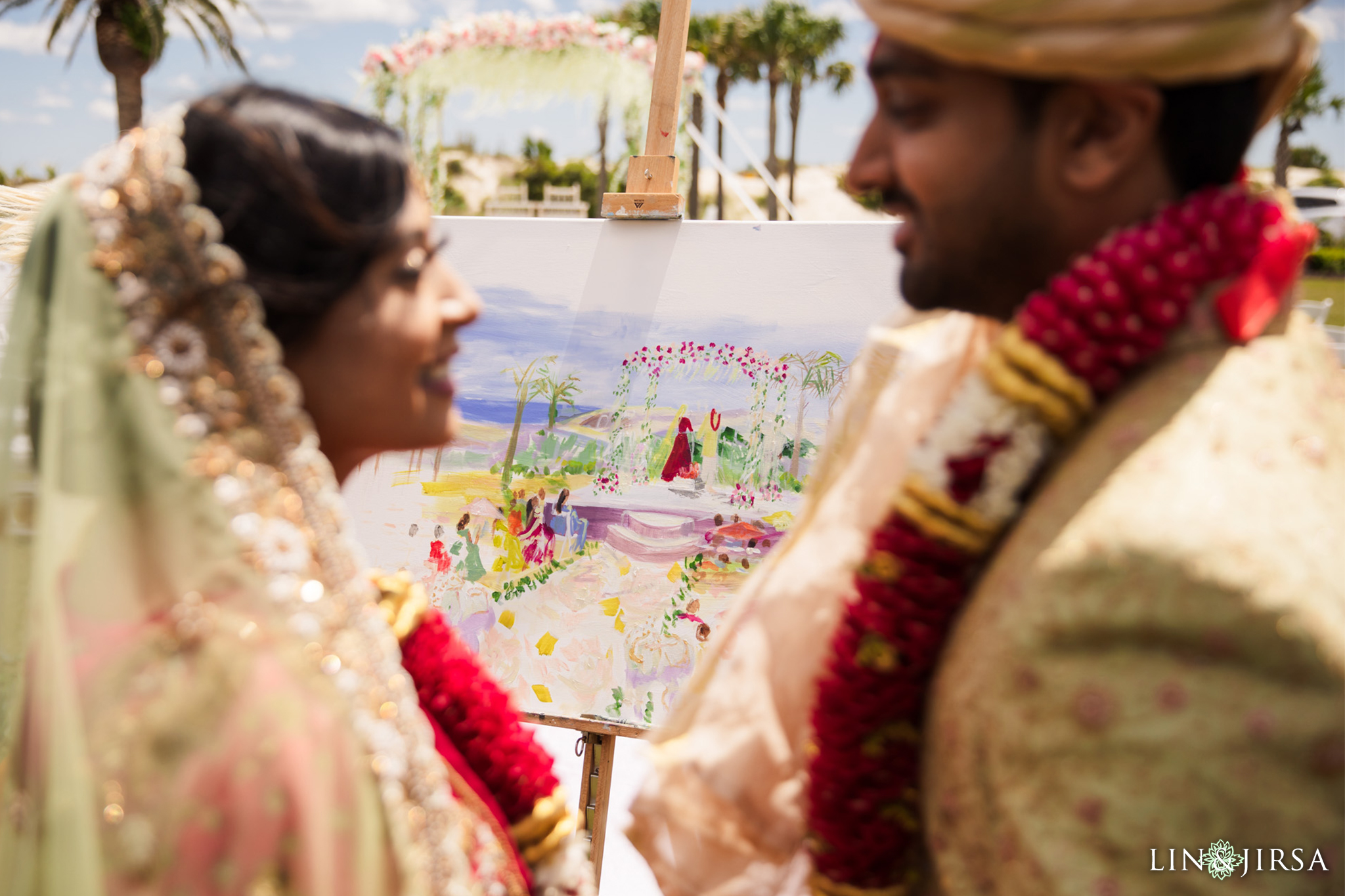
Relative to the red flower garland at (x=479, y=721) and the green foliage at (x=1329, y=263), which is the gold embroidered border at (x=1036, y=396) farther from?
the green foliage at (x=1329, y=263)

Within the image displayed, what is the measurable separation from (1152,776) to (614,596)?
2.35 m

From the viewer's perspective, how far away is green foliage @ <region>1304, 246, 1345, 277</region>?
21.8 meters

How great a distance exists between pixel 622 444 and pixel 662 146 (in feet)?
3.47

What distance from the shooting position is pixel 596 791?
9.36ft

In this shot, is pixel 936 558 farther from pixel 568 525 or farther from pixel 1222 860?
pixel 568 525

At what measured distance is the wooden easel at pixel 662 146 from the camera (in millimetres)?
3129

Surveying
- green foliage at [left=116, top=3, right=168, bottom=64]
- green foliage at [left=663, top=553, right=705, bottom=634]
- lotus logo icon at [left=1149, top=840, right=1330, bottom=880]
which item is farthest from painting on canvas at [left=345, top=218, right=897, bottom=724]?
green foliage at [left=116, top=3, right=168, bottom=64]

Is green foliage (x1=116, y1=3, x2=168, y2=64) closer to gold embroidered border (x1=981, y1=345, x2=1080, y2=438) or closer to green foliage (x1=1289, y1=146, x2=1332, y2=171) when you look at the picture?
gold embroidered border (x1=981, y1=345, x2=1080, y2=438)

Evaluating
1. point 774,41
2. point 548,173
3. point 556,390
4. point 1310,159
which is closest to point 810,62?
point 774,41

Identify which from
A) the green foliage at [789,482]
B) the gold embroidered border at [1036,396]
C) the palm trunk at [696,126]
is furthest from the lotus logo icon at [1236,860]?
the palm trunk at [696,126]

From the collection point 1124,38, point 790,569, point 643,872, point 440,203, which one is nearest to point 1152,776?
point 790,569

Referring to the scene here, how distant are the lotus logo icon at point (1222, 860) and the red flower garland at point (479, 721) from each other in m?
0.91

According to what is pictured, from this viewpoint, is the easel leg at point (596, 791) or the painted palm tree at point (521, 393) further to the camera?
the painted palm tree at point (521, 393)

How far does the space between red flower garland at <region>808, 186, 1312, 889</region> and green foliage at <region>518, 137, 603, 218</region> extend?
36.9 metres
